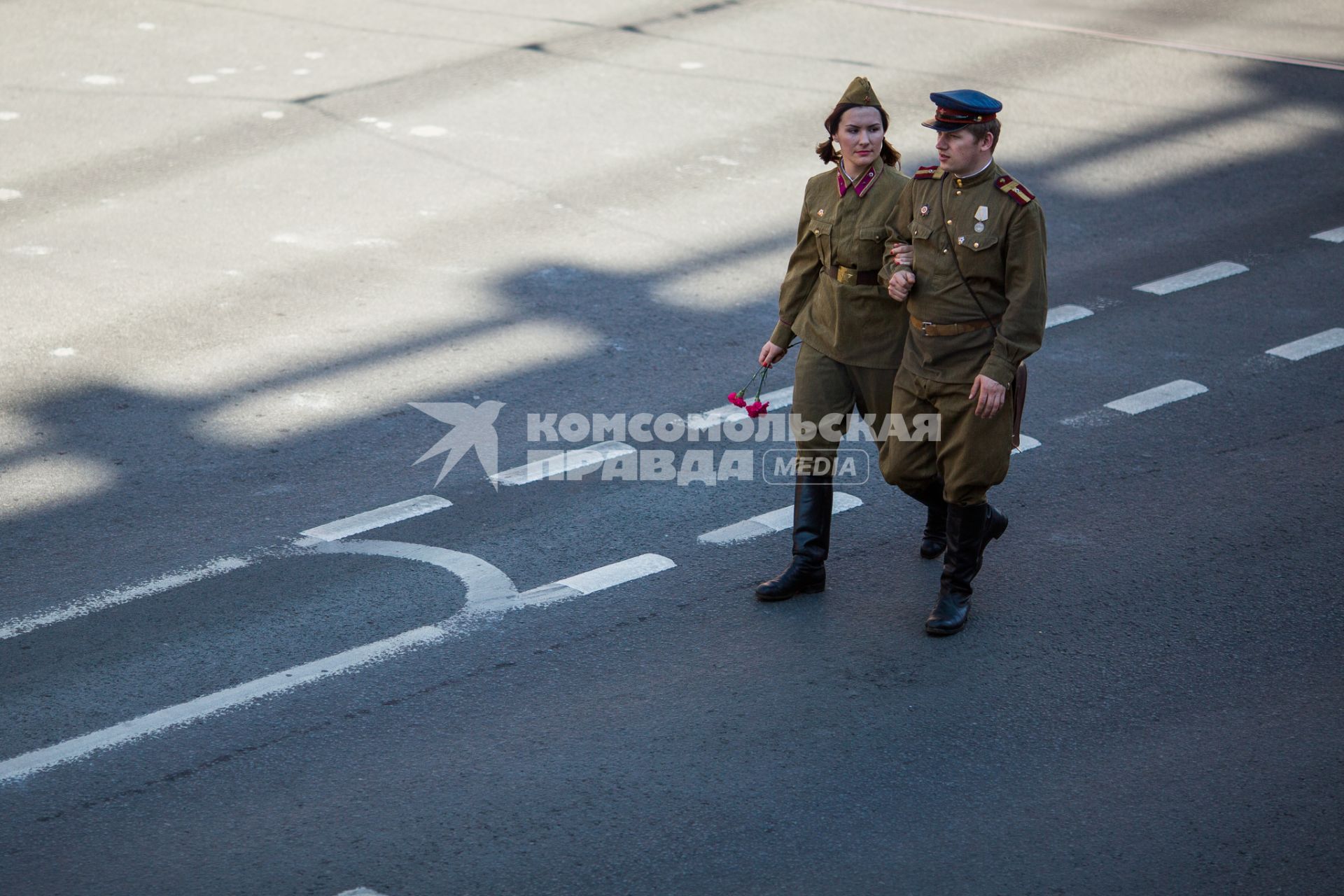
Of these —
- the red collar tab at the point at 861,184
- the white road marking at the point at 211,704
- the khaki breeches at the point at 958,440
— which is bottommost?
the white road marking at the point at 211,704

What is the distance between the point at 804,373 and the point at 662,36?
914 cm

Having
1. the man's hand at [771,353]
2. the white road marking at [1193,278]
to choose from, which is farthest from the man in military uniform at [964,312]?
the white road marking at [1193,278]

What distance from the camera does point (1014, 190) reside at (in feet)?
17.5

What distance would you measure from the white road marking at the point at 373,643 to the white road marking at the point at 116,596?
14.6 inches

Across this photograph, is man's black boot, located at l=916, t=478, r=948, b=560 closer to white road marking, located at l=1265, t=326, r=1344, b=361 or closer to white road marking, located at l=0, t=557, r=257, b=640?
white road marking, located at l=0, t=557, r=257, b=640

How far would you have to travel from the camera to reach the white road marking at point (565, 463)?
7.00 m

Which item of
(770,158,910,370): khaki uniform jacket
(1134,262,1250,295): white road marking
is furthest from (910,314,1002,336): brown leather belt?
(1134,262,1250,295): white road marking

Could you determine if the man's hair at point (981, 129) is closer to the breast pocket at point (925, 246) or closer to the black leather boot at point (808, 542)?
the breast pocket at point (925, 246)

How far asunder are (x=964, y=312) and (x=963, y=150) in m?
0.57

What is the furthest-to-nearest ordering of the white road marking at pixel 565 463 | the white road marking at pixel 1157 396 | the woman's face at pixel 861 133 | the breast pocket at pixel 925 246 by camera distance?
the white road marking at pixel 1157 396 < the white road marking at pixel 565 463 < the woman's face at pixel 861 133 < the breast pocket at pixel 925 246

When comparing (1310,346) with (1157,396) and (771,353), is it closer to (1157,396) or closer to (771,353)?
(1157,396)

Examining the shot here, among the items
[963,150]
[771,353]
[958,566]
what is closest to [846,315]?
[771,353]

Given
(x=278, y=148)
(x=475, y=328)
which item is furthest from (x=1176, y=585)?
(x=278, y=148)

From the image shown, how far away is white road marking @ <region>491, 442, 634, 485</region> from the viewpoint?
276 inches
